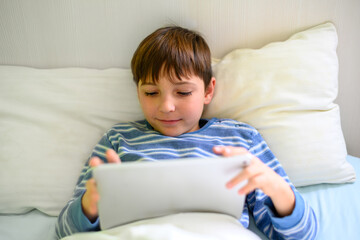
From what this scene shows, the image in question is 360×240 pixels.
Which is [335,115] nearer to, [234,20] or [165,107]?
[234,20]

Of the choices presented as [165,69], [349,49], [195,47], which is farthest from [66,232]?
[349,49]

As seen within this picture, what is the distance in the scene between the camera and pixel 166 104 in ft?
2.55

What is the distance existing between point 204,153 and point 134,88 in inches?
14.1

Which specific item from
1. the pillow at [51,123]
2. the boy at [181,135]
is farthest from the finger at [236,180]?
the pillow at [51,123]

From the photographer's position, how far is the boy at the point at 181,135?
698 mm

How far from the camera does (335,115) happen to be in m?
0.94

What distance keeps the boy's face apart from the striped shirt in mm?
34

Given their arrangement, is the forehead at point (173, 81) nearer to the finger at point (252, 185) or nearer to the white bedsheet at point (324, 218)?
the finger at point (252, 185)

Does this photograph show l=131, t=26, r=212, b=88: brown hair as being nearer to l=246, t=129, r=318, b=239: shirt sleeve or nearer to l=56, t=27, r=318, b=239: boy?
l=56, t=27, r=318, b=239: boy

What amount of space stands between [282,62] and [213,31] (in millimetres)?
264

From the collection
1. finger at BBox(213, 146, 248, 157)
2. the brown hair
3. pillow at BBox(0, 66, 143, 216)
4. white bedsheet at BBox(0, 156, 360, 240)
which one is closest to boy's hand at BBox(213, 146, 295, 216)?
finger at BBox(213, 146, 248, 157)

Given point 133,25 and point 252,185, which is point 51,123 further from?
point 252,185

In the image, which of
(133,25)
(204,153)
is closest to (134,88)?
(133,25)

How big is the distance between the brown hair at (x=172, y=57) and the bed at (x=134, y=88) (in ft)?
0.41
